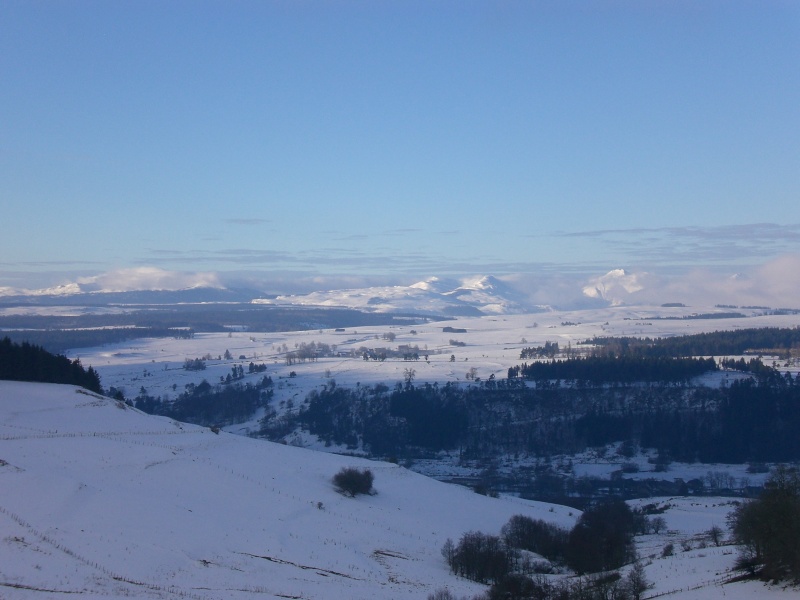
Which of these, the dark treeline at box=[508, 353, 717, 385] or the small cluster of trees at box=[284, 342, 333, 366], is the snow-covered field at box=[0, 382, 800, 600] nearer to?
the dark treeline at box=[508, 353, 717, 385]

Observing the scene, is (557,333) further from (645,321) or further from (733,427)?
(733,427)

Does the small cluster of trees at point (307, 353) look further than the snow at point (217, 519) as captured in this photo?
Yes

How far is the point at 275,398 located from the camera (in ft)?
306

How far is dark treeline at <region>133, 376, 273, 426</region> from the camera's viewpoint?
288 ft

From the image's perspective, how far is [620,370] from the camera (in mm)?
91062

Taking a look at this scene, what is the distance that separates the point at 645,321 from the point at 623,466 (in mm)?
137376

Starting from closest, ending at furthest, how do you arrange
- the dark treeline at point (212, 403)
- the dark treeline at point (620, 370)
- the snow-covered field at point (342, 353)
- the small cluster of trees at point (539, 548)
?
the small cluster of trees at point (539, 548) → the dark treeline at point (212, 403) → the dark treeline at point (620, 370) → the snow-covered field at point (342, 353)

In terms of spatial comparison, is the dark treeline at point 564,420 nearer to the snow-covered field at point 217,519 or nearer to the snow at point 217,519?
the snow at point 217,519

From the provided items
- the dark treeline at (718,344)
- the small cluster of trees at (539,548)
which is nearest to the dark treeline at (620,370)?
the dark treeline at (718,344)

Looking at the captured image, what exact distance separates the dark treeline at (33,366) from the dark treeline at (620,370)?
174ft

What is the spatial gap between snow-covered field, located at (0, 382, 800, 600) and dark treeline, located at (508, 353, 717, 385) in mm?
36984

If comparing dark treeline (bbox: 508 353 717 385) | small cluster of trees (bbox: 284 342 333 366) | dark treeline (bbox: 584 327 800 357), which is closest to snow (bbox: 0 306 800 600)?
dark treeline (bbox: 508 353 717 385)

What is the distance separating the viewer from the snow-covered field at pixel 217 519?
24156 millimetres

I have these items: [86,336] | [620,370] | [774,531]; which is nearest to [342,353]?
[86,336]
